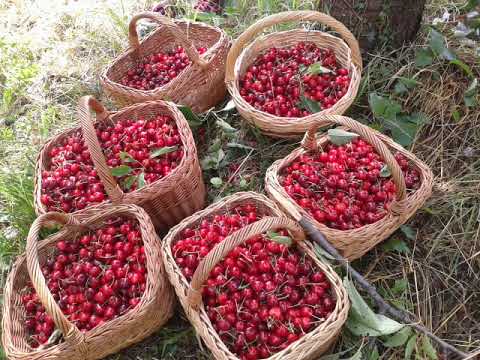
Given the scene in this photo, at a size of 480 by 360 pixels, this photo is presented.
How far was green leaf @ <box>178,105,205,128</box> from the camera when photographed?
222cm

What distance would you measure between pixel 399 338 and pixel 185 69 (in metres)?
1.56

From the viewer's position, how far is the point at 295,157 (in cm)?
186

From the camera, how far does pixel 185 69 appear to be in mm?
2225

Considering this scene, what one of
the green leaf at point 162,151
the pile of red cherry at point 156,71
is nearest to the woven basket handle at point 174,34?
the pile of red cherry at point 156,71

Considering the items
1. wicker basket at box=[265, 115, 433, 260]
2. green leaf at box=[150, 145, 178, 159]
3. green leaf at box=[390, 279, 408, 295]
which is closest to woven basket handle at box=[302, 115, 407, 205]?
wicker basket at box=[265, 115, 433, 260]

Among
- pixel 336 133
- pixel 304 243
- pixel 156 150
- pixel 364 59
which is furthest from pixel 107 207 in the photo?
pixel 364 59

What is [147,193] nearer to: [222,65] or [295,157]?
[295,157]

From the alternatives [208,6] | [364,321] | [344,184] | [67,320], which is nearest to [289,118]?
[344,184]

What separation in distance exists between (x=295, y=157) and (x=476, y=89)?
98cm

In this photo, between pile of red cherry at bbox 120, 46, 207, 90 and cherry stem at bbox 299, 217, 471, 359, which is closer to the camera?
cherry stem at bbox 299, 217, 471, 359

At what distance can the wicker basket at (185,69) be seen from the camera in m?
2.18

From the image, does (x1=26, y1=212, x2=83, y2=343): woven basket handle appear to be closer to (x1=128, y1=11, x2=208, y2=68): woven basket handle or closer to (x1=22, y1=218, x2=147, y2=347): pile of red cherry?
(x1=22, y1=218, x2=147, y2=347): pile of red cherry

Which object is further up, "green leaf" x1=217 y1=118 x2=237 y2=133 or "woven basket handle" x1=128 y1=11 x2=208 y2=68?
"woven basket handle" x1=128 y1=11 x2=208 y2=68

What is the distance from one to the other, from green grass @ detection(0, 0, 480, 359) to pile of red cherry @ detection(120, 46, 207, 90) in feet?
1.09
